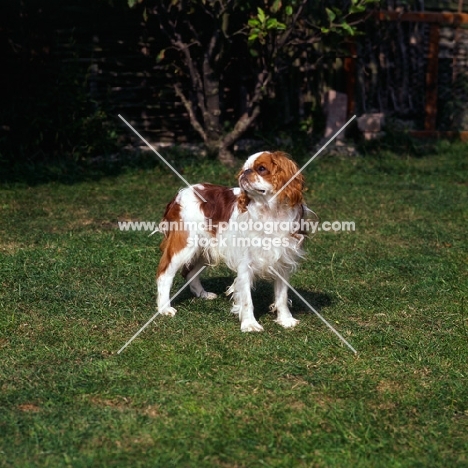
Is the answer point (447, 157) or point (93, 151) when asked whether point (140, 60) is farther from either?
point (447, 157)

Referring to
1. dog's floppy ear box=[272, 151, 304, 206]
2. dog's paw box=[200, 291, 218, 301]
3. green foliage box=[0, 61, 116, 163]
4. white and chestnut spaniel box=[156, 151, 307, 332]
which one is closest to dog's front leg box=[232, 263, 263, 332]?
white and chestnut spaniel box=[156, 151, 307, 332]

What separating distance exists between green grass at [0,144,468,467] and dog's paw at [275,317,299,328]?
0.23 feet

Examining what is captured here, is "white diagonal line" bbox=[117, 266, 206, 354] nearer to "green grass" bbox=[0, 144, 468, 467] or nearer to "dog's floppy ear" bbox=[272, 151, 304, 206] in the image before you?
"green grass" bbox=[0, 144, 468, 467]

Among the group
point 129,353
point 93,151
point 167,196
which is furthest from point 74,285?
point 93,151

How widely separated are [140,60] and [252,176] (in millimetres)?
7833

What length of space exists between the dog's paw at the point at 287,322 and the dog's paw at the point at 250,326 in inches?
8.0

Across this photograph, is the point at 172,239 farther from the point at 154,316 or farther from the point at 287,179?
the point at 287,179

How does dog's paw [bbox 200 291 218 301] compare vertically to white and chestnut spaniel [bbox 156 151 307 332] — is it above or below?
below

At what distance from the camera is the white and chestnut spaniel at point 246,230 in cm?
616

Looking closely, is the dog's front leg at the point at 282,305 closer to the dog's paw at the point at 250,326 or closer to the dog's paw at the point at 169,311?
the dog's paw at the point at 250,326

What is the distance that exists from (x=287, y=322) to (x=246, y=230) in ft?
2.30

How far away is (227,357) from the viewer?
5816mm

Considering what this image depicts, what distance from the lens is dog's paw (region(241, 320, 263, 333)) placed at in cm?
637

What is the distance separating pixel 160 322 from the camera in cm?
656
